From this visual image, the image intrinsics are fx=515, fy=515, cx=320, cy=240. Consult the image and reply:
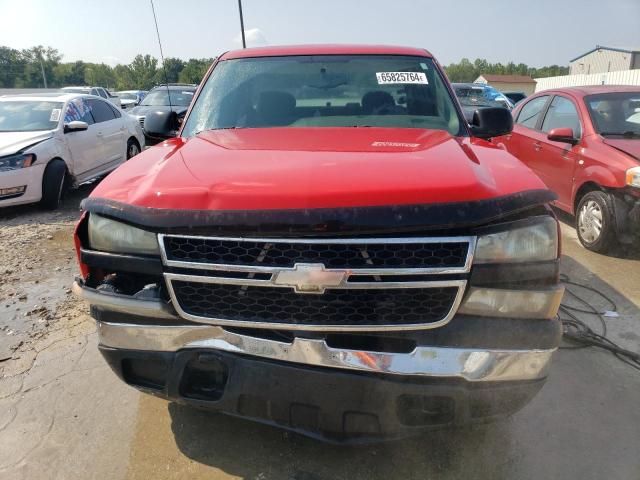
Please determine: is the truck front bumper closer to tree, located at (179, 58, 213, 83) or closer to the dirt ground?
the dirt ground

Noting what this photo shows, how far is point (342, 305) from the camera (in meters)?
1.87

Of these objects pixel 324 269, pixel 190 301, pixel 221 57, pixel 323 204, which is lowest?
pixel 190 301

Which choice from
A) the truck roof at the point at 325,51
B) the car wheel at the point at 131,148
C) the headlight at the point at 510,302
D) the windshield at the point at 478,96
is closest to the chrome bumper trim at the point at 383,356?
the headlight at the point at 510,302

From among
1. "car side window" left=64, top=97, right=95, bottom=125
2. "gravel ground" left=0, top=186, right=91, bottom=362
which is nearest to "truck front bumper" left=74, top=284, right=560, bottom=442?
"gravel ground" left=0, top=186, right=91, bottom=362

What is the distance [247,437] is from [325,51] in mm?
2542

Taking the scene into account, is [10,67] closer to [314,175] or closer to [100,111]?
[100,111]

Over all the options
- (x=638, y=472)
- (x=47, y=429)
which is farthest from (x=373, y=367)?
(x=47, y=429)

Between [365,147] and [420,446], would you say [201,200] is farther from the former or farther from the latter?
[420,446]

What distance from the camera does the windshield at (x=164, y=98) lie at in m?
14.0

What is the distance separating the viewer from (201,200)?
1874 mm

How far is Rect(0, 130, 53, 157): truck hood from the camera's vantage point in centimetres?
679

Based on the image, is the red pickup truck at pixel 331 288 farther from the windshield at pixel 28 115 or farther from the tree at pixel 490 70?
the tree at pixel 490 70

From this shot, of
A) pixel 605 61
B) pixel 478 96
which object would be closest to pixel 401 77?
pixel 478 96

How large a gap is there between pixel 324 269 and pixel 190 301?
0.55 meters
